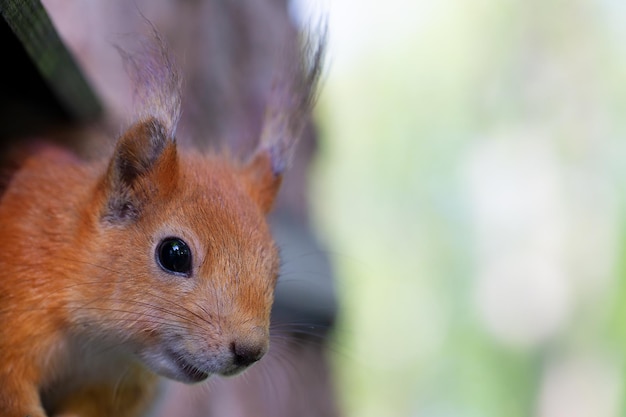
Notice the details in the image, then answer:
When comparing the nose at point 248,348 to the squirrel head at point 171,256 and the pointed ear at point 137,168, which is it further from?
the pointed ear at point 137,168

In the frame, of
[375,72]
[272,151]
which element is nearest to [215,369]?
[272,151]

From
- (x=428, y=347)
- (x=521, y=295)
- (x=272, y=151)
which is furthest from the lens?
(x=428, y=347)

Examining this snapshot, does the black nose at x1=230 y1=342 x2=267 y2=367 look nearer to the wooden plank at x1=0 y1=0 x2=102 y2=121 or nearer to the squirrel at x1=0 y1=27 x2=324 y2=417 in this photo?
the squirrel at x1=0 y1=27 x2=324 y2=417

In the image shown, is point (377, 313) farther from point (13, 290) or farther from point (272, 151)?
point (13, 290)

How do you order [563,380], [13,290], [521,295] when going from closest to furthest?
1. [13,290]
2. [563,380]
3. [521,295]

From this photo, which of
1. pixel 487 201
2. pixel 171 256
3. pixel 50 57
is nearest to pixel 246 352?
pixel 171 256

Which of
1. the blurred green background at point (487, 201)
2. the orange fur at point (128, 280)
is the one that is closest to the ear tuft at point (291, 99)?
the orange fur at point (128, 280)

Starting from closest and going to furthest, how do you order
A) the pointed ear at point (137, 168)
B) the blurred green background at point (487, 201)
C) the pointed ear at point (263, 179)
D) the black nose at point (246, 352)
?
the black nose at point (246, 352) < the pointed ear at point (137, 168) < the pointed ear at point (263, 179) < the blurred green background at point (487, 201)
